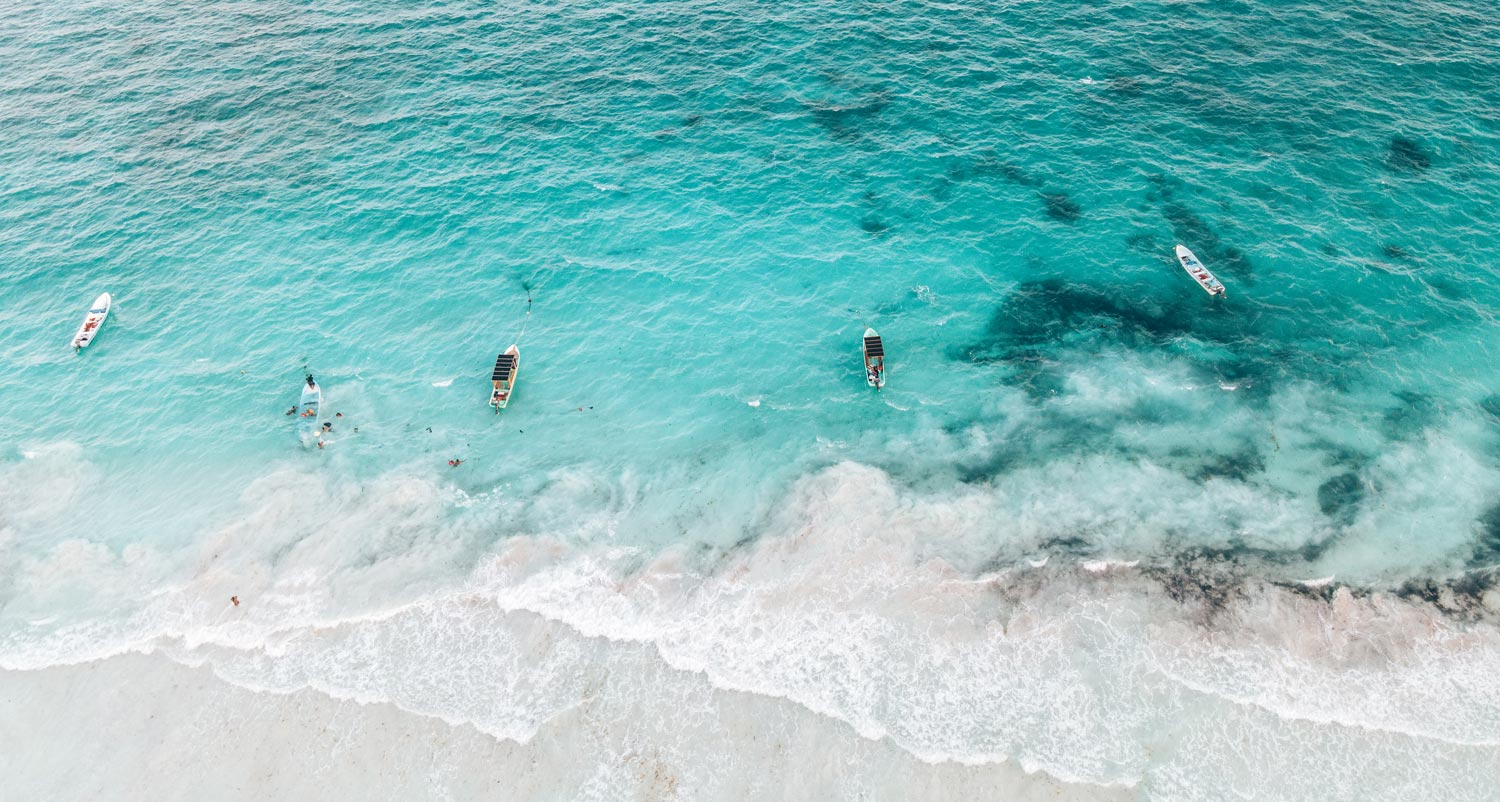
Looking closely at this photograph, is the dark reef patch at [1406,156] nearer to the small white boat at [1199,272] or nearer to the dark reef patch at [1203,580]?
the small white boat at [1199,272]

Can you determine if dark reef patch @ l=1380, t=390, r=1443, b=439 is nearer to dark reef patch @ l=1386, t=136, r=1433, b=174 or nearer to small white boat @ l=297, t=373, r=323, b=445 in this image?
dark reef patch @ l=1386, t=136, r=1433, b=174

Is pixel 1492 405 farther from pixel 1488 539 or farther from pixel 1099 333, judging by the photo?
pixel 1099 333

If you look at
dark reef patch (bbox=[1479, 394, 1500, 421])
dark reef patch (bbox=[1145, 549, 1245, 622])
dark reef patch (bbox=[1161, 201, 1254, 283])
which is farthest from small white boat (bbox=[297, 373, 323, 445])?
dark reef patch (bbox=[1479, 394, 1500, 421])

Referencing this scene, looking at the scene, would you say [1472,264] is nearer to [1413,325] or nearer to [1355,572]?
[1413,325]

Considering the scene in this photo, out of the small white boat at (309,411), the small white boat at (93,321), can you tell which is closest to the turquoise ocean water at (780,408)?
the small white boat at (309,411)

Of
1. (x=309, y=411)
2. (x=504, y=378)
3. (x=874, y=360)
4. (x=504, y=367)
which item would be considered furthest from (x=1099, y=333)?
(x=309, y=411)
